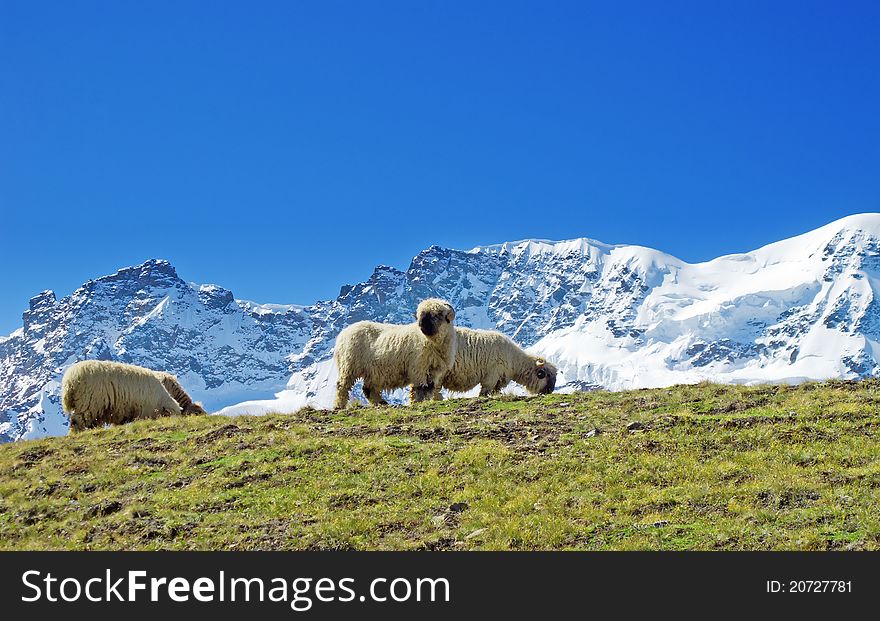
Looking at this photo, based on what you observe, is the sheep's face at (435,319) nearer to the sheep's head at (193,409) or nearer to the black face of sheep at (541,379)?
the black face of sheep at (541,379)

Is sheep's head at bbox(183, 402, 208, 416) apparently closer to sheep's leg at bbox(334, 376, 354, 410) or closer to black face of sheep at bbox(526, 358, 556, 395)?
sheep's leg at bbox(334, 376, 354, 410)

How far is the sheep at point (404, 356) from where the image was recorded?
26047 mm

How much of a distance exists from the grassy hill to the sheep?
6221mm

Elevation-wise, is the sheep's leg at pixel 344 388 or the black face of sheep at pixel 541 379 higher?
the black face of sheep at pixel 541 379

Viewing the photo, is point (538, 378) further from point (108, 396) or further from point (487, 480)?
point (487, 480)

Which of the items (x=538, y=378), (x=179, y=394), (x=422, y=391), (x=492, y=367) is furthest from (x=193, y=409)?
(x=538, y=378)

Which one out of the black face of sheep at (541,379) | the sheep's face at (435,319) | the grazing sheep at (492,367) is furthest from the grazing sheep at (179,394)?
the black face of sheep at (541,379)

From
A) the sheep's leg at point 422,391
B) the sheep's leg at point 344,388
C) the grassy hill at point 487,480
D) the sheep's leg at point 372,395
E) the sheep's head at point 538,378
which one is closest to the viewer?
the grassy hill at point 487,480

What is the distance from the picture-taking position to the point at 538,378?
31672mm

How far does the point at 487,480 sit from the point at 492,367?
16.2 metres

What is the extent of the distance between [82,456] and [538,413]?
9776 mm

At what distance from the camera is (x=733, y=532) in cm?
1153
